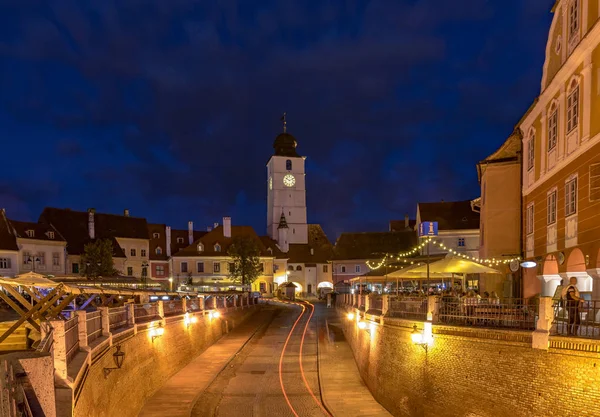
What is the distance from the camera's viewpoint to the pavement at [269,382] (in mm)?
17641

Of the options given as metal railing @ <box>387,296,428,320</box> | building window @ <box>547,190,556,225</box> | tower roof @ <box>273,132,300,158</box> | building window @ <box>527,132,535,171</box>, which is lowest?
metal railing @ <box>387,296,428,320</box>

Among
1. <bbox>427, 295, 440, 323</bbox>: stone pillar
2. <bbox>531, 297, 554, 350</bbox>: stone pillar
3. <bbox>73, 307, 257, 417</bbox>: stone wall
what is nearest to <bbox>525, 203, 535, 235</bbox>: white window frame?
<bbox>427, 295, 440, 323</bbox>: stone pillar

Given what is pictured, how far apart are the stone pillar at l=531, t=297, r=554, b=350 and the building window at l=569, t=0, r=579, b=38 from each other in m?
10.1

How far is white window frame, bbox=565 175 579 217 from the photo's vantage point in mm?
15328

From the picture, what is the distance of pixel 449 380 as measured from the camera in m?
14.0

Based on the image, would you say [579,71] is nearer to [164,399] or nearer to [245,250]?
[164,399]

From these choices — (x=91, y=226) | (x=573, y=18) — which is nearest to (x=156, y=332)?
(x=573, y=18)

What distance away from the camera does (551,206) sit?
17781mm

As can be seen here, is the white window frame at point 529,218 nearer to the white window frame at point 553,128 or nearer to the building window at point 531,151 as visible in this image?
the building window at point 531,151

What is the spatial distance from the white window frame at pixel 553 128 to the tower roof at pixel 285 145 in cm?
6716

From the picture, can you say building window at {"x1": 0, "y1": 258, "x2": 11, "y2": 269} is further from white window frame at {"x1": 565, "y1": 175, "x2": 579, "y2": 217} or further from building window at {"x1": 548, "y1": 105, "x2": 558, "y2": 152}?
white window frame at {"x1": 565, "y1": 175, "x2": 579, "y2": 217}

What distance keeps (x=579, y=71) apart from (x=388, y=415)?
1315 cm

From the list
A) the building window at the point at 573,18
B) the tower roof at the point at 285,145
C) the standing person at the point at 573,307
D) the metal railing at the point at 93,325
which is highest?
the tower roof at the point at 285,145

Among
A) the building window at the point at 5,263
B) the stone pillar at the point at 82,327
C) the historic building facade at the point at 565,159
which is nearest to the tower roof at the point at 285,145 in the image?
the building window at the point at 5,263
